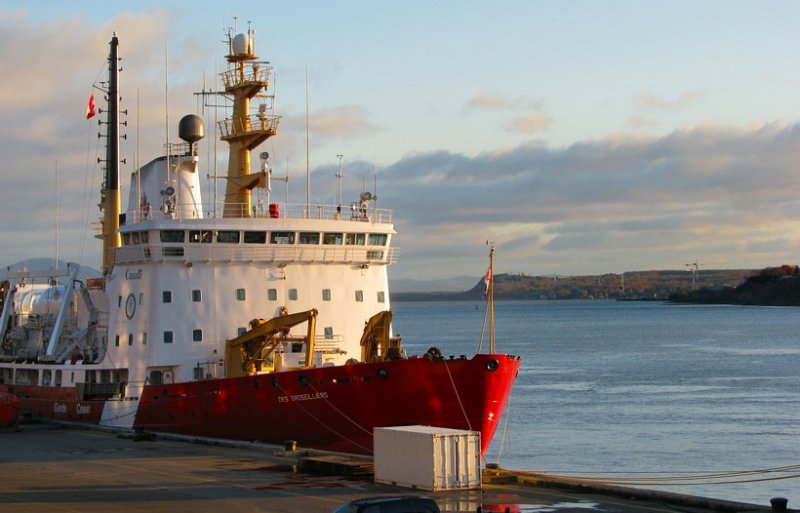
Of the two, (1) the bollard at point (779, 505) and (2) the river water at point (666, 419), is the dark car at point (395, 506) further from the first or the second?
(2) the river water at point (666, 419)

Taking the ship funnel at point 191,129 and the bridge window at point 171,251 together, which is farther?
the ship funnel at point 191,129

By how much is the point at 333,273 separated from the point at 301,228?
1.78 m

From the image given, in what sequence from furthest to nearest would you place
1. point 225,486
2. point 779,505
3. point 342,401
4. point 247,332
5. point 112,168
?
point 112,168 → point 247,332 → point 342,401 → point 225,486 → point 779,505

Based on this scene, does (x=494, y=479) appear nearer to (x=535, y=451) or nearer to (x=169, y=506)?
(x=169, y=506)

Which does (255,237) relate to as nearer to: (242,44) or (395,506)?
(242,44)

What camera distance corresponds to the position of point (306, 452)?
94.1ft

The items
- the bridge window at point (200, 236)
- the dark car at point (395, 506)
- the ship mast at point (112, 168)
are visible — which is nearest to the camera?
the dark car at point (395, 506)

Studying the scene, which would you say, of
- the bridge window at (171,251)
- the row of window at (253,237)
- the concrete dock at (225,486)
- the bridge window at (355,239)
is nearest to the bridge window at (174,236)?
the row of window at (253,237)

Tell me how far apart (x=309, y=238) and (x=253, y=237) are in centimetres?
174

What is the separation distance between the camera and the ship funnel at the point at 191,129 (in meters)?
38.3

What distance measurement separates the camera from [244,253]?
3328 cm

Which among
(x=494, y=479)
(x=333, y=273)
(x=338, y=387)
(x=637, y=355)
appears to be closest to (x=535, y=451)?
(x=333, y=273)

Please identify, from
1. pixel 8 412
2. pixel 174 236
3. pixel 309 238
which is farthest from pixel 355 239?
pixel 8 412

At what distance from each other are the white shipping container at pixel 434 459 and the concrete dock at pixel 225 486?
32cm
